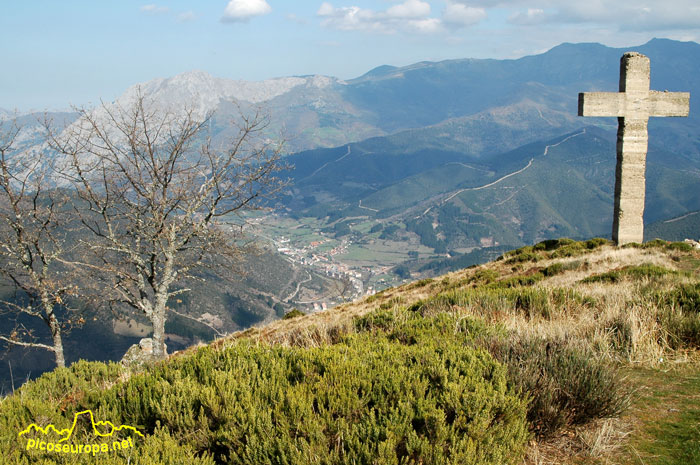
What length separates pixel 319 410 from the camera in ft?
11.2

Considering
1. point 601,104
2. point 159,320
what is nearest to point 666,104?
point 601,104

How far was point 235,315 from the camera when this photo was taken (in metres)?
81.0

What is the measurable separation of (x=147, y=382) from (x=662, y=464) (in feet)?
12.9

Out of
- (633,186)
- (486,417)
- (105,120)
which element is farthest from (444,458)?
(105,120)

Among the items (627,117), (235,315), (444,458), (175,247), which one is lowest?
(235,315)

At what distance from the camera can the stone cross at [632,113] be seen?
48.4ft

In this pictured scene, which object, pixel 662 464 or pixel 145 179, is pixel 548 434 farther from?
pixel 145 179

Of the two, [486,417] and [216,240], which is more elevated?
[486,417]

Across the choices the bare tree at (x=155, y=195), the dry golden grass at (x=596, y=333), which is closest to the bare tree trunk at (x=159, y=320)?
the bare tree at (x=155, y=195)

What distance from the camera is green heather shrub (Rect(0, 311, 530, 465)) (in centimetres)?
300

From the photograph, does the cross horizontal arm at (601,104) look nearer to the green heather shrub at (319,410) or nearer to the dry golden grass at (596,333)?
the dry golden grass at (596,333)

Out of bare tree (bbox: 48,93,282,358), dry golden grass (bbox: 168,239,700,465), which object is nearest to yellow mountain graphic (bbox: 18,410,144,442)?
dry golden grass (bbox: 168,239,700,465)

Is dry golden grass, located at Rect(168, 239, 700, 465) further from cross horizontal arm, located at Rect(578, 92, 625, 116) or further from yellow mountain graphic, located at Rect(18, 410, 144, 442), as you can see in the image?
cross horizontal arm, located at Rect(578, 92, 625, 116)

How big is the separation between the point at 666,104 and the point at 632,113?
125 cm
